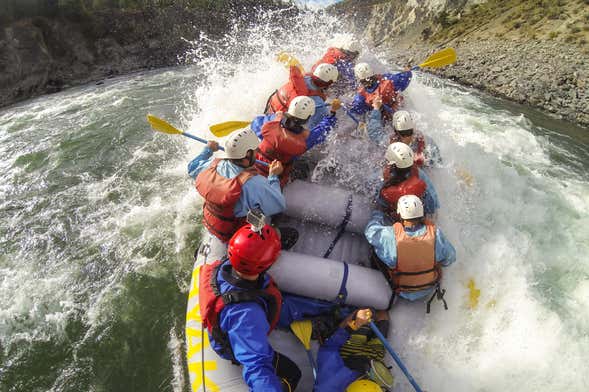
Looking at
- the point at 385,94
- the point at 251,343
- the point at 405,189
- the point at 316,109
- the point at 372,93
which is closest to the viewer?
the point at 251,343

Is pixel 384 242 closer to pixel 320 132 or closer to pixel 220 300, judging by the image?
pixel 220 300

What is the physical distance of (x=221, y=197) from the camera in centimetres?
304

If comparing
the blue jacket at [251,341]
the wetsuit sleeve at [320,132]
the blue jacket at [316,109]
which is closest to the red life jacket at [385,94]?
the blue jacket at [316,109]

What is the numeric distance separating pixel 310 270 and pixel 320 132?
6.68 feet

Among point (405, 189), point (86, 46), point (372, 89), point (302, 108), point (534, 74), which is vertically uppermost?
point (302, 108)

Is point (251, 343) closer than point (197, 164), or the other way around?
point (251, 343)

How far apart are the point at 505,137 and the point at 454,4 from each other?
104 feet

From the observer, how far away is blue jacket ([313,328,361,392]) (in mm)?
2628

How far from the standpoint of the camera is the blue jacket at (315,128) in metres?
4.42

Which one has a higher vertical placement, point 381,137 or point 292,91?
point 292,91

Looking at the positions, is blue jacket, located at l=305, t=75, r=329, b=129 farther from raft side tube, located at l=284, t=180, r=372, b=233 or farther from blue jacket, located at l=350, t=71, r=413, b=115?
raft side tube, located at l=284, t=180, r=372, b=233

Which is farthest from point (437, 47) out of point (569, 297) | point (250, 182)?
point (250, 182)

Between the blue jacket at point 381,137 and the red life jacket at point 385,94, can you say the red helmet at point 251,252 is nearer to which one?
the blue jacket at point 381,137

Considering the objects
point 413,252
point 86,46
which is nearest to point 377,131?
point 413,252
